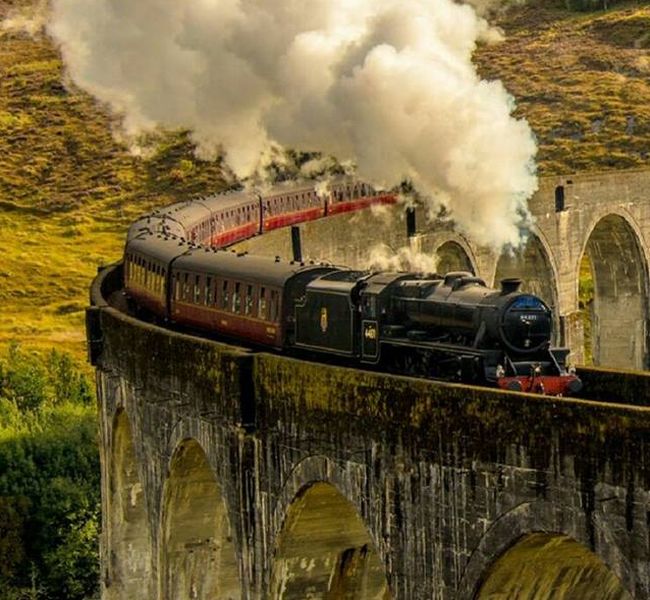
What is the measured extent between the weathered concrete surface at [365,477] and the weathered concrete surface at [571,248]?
66.5 ft

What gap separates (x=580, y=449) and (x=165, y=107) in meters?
30.8

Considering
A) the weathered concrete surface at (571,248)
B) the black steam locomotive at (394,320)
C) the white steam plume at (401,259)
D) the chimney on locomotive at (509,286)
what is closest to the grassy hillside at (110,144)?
the weathered concrete surface at (571,248)

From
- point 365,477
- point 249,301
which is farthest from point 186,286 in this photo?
point 365,477

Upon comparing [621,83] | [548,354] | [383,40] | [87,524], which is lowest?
[87,524]

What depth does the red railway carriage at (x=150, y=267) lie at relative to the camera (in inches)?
1169

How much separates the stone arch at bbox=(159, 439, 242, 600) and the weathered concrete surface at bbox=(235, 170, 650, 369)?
20022 mm

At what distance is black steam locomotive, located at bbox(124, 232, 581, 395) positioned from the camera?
18906mm

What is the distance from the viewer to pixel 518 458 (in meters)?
14.9

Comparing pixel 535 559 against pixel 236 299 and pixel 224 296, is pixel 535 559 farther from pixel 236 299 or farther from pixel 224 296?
pixel 224 296

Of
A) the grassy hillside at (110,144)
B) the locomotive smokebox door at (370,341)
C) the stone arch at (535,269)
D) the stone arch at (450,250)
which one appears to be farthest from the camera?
the grassy hillside at (110,144)

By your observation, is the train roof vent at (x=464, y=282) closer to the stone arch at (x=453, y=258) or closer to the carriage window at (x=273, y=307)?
the carriage window at (x=273, y=307)

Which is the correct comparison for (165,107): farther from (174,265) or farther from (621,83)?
(621,83)

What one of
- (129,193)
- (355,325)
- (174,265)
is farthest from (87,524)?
(129,193)

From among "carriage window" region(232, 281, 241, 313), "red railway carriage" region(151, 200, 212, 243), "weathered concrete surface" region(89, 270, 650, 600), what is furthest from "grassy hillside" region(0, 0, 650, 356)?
"weathered concrete surface" region(89, 270, 650, 600)
